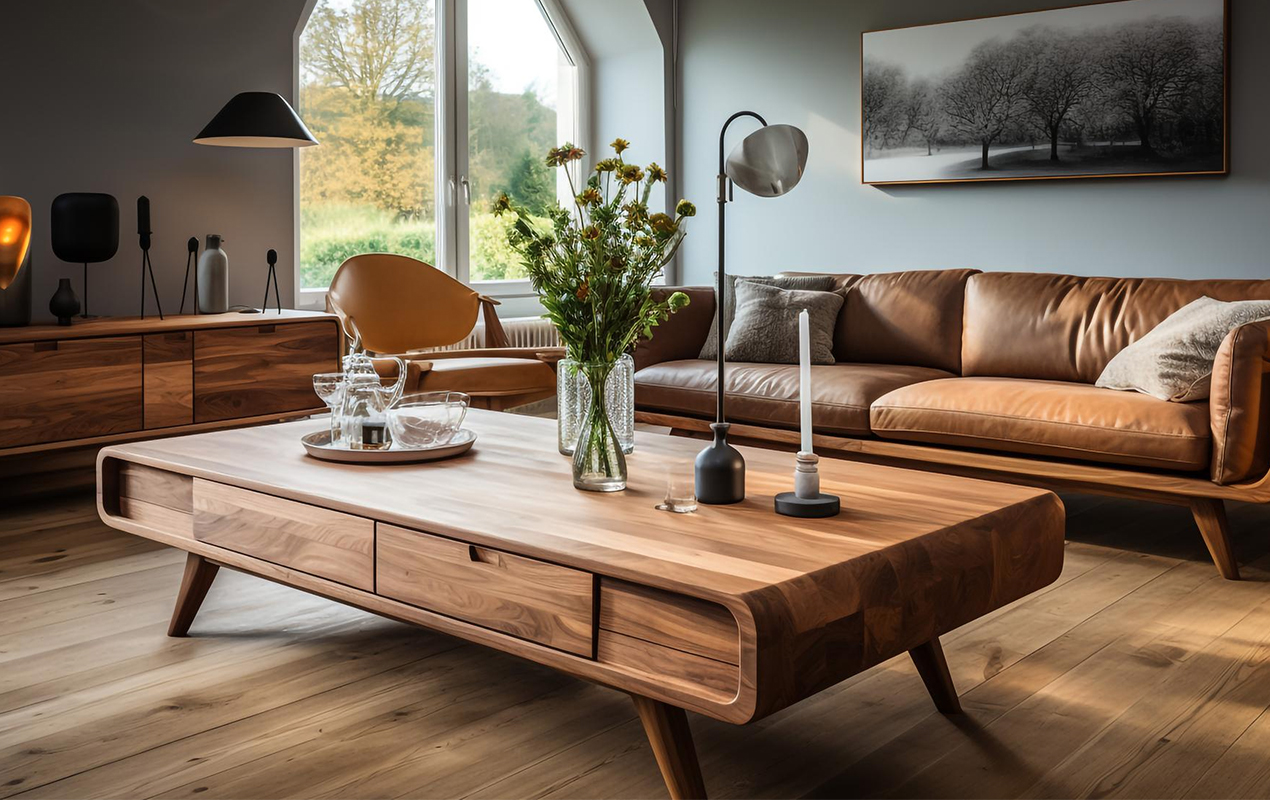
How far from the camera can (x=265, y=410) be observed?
4184 millimetres

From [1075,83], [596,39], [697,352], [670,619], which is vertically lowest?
[670,619]

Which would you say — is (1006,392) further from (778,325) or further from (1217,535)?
(778,325)

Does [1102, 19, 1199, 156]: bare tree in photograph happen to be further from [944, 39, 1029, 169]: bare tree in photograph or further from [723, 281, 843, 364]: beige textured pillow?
[723, 281, 843, 364]: beige textured pillow

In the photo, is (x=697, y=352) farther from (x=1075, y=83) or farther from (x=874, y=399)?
(x=1075, y=83)

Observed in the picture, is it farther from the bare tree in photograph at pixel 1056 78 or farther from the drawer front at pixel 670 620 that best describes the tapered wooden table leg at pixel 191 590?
the bare tree in photograph at pixel 1056 78

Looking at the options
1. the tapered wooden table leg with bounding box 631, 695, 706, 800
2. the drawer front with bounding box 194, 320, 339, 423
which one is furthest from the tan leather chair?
the tapered wooden table leg with bounding box 631, 695, 706, 800

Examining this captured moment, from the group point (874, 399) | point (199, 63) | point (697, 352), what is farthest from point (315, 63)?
point (874, 399)

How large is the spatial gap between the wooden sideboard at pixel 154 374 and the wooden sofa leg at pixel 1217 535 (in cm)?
303

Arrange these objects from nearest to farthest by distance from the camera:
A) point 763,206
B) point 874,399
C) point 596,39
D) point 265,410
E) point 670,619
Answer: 1. point 670,619
2. point 874,399
3. point 265,410
4. point 763,206
5. point 596,39

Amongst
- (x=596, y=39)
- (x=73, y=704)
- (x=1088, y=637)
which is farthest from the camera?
(x=596, y=39)

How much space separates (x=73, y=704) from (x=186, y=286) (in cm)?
273

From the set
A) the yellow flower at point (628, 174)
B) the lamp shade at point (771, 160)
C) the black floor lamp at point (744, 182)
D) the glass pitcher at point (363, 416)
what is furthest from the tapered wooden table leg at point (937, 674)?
the glass pitcher at point (363, 416)

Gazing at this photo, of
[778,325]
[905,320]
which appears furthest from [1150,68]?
[778,325]

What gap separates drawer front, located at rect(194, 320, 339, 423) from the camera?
4.01 m
